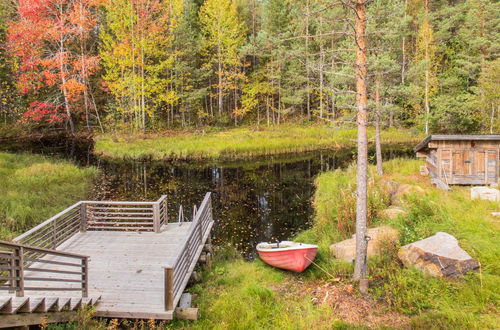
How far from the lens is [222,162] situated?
Result: 28688 mm

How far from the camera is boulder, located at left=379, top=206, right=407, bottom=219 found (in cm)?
1239

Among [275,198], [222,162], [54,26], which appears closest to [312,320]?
[275,198]

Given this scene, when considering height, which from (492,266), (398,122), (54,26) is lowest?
(492,266)

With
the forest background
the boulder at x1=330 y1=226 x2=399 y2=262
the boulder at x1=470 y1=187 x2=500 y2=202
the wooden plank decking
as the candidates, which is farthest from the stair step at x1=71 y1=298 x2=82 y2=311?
the forest background

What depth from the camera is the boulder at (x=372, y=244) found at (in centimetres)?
1026

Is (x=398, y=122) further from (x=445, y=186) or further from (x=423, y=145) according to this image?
(x=445, y=186)

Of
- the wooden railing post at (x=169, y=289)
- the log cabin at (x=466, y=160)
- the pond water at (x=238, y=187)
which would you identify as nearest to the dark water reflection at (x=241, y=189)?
the pond water at (x=238, y=187)

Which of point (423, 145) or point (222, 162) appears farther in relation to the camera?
point (222, 162)

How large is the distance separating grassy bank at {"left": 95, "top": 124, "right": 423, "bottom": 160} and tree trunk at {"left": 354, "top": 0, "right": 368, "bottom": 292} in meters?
21.0

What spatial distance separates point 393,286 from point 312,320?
8.03 ft

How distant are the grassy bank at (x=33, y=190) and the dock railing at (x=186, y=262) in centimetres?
641

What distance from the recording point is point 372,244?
10.5 meters

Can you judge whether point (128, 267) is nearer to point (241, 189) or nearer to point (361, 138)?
point (361, 138)

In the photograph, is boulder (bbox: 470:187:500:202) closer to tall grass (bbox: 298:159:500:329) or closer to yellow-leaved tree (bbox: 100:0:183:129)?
tall grass (bbox: 298:159:500:329)
